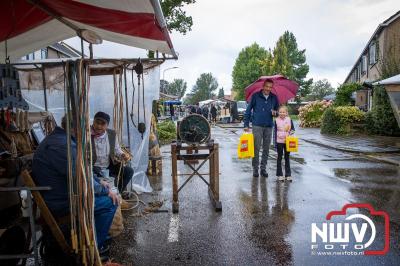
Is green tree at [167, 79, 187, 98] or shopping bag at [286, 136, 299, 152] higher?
green tree at [167, 79, 187, 98]

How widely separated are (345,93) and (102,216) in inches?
949

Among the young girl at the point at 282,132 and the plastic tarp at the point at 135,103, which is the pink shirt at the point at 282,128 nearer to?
the young girl at the point at 282,132

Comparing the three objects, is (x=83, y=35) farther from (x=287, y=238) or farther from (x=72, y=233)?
(x=287, y=238)

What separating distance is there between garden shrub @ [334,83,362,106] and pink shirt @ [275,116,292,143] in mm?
19011

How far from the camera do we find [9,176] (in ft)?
14.5

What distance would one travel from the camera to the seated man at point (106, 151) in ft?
17.2

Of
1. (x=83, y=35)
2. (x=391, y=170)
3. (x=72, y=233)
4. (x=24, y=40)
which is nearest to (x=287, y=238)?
(x=72, y=233)

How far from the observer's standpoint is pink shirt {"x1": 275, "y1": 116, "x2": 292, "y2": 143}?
25.3 feet

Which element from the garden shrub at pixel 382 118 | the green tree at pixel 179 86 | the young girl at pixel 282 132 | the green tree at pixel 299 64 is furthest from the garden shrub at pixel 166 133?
the green tree at pixel 179 86

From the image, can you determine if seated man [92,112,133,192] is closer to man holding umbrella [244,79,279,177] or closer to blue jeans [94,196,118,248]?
blue jeans [94,196,118,248]

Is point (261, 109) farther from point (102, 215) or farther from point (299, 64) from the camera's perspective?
point (299, 64)

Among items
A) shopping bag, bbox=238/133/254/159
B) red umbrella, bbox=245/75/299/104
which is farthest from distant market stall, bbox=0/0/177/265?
red umbrella, bbox=245/75/299/104

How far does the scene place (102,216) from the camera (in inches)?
150

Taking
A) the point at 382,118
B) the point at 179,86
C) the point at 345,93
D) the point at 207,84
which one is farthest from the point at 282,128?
the point at 207,84
